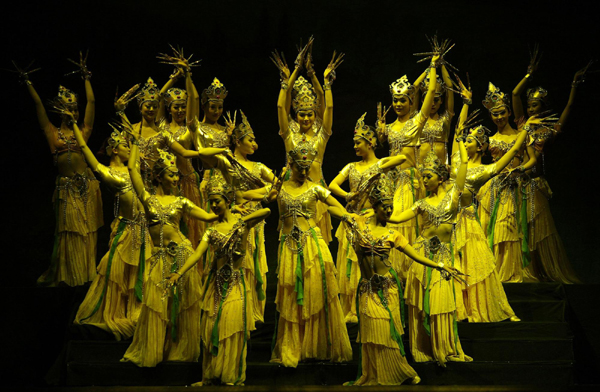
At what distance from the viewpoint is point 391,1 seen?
688 cm

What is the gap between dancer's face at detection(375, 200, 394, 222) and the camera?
15.0 ft

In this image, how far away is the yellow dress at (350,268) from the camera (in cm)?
523

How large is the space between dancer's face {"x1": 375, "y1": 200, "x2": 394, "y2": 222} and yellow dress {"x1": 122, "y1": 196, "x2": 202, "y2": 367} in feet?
3.61

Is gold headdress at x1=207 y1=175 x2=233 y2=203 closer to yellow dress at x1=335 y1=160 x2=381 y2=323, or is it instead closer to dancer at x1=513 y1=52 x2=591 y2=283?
yellow dress at x1=335 y1=160 x2=381 y2=323

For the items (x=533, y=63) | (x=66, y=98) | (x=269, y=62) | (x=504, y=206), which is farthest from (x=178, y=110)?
(x=533, y=63)

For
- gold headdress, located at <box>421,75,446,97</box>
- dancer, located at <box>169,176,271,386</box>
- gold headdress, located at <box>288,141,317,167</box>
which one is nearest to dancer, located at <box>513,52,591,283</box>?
gold headdress, located at <box>421,75,446,97</box>

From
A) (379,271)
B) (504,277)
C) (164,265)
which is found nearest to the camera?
(379,271)

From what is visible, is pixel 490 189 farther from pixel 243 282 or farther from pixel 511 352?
pixel 243 282

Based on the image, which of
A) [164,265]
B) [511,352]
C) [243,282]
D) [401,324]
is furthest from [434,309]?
[164,265]

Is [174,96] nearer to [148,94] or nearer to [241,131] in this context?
[148,94]

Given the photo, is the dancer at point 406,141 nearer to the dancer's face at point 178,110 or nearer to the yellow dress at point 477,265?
the yellow dress at point 477,265

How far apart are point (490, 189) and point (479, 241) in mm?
670

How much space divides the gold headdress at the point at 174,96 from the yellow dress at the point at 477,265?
1.94m

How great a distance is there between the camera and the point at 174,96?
5.73 meters
